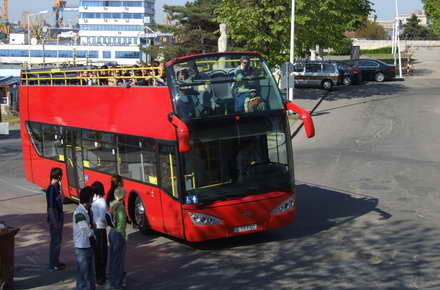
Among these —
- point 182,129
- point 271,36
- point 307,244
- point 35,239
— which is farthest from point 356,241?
point 271,36

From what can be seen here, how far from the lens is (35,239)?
48.9 feet

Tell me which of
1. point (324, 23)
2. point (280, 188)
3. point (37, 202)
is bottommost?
point (37, 202)

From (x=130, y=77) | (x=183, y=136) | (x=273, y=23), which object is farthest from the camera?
(x=273, y=23)

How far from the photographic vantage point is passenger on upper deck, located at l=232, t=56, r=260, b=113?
41.8 feet

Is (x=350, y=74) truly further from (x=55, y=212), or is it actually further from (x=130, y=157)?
(x=55, y=212)

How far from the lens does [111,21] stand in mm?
166250

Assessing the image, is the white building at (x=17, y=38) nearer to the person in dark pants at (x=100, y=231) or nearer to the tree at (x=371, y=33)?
the tree at (x=371, y=33)

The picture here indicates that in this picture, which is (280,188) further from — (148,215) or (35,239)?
(35,239)

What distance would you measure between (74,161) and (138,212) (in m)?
3.58

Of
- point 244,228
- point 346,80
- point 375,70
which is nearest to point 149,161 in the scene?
point 244,228

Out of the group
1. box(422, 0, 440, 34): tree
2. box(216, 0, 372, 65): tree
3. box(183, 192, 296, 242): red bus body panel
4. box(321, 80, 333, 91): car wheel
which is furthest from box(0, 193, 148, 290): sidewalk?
box(422, 0, 440, 34): tree

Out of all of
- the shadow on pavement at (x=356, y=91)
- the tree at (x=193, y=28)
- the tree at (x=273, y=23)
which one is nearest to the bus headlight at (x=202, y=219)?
the tree at (x=273, y=23)

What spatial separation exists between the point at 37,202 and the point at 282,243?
9.02 meters

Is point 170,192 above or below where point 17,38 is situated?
below
